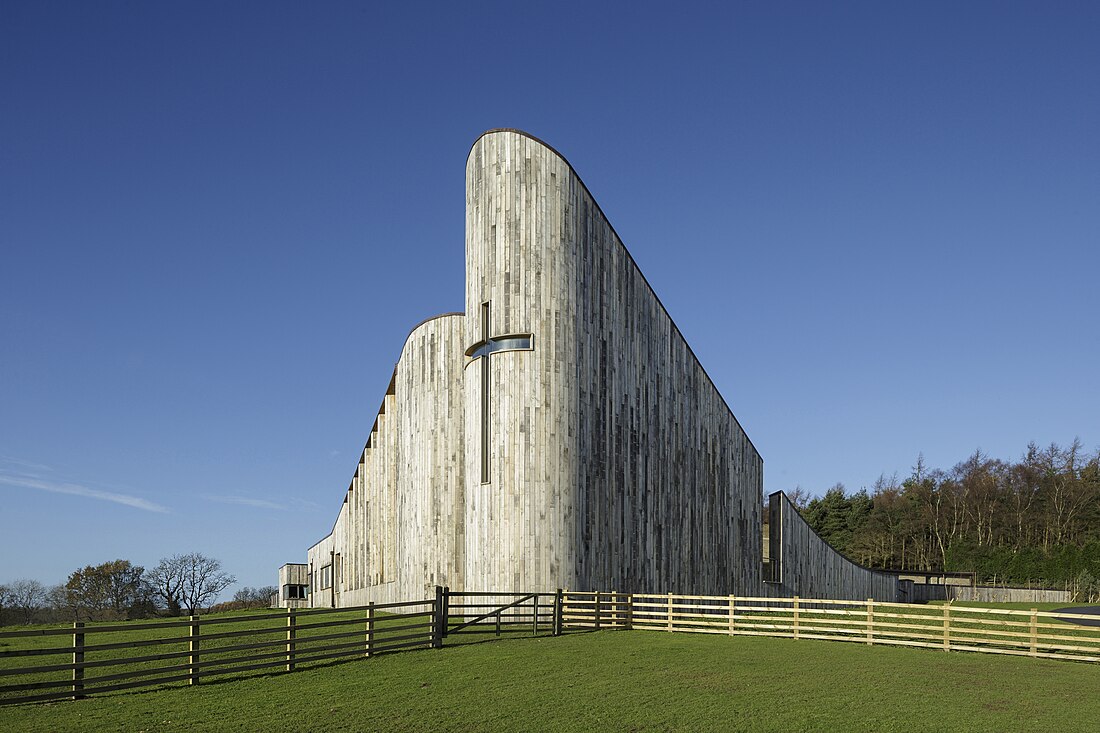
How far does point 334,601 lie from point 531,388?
30.6 meters

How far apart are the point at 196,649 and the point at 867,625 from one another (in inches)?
591

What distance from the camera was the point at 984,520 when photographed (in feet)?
276

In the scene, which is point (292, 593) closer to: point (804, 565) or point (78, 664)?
point (804, 565)

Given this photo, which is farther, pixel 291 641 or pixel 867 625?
pixel 867 625

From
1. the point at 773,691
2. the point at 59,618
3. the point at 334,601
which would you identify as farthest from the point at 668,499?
the point at 59,618

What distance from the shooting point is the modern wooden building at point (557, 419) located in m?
29.3

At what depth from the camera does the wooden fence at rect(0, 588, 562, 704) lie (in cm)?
1463

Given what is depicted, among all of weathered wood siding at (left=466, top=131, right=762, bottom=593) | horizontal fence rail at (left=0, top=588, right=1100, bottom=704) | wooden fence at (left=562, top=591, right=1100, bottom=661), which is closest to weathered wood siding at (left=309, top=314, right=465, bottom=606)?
horizontal fence rail at (left=0, top=588, right=1100, bottom=704)

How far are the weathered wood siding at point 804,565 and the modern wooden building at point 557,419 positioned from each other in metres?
4.30

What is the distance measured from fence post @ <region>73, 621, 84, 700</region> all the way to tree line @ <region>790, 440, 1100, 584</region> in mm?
62767

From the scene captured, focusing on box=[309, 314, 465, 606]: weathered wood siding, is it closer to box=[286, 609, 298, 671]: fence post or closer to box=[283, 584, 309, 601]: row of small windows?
box=[286, 609, 298, 671]: fence post

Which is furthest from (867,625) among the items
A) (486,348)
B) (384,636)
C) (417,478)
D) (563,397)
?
(417,478)

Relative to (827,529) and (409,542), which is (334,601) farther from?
(827,529)

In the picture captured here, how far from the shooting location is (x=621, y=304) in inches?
1280
